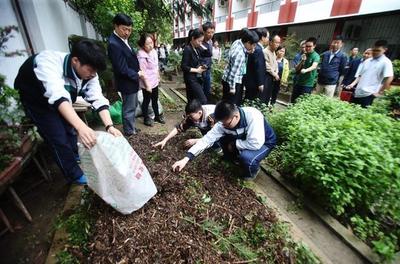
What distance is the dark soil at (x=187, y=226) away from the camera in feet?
6.23

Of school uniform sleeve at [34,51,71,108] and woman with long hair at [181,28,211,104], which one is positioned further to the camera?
woman with long hair at [181,28,211,104]

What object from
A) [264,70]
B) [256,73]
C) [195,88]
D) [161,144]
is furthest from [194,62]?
[161,144]

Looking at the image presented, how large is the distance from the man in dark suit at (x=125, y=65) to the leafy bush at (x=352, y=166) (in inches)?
112

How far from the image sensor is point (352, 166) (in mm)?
2576

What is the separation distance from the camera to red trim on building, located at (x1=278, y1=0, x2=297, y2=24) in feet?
44.5

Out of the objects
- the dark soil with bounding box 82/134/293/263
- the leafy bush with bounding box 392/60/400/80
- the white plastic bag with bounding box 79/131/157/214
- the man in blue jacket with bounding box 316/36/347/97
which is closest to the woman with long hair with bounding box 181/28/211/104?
the dark soil with bounding box 82/134/293/263

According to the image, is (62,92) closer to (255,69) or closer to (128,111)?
(128,111)

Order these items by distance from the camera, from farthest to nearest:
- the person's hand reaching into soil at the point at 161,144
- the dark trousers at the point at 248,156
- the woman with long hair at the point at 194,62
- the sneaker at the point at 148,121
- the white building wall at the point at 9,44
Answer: the sneaker at the point at 148,121 → the woman with long hair at the point at 194,62 → the person's hand reaching into soil at the point at 161,144 → the white building wall at the point at 9,44 → the dark trousers at the point at 248,156

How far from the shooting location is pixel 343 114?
A: 144 inches

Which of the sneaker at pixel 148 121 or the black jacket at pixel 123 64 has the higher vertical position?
the black jacket at pixel 123 64

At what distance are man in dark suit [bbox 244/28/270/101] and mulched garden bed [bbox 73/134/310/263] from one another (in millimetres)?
2774

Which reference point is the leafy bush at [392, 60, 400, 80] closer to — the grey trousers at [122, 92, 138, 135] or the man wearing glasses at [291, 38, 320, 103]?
the man wearing glasses at [291, 38, 320, 103]

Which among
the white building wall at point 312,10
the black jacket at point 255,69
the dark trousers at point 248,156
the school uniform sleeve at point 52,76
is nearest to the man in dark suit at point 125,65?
the school uniform sleeve at point 52,76

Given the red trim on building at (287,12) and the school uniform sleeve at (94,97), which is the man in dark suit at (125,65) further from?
the red trim on building at (287,12)
